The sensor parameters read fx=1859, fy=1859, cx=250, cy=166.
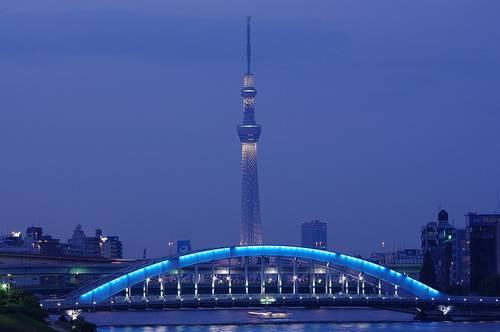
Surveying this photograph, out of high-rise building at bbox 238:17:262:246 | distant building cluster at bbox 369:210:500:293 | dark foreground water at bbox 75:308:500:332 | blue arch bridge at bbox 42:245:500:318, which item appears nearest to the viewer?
dark foreground water at bbox 75:308:500:332

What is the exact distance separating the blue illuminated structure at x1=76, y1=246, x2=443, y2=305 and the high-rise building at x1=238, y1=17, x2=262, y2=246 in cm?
5828

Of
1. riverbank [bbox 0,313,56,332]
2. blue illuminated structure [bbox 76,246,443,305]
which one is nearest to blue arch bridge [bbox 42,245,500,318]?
blue illuminated structure [bbox 76,246,443,305]

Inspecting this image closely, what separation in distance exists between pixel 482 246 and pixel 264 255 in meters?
24.5

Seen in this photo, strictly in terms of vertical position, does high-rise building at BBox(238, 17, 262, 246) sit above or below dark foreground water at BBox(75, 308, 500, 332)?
above

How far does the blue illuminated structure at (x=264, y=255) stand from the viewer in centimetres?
9312

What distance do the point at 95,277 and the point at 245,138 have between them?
53.3m

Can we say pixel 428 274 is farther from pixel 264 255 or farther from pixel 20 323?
pixel 20 323

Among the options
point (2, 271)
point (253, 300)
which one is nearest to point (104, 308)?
point (253, 300)

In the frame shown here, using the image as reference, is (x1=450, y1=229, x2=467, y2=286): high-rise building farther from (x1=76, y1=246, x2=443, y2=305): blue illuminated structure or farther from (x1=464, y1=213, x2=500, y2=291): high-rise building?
(x1=76, y1=246, x2=443, y2=305): blue illuminated structure

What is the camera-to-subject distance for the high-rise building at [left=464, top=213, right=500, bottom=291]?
115438 mm

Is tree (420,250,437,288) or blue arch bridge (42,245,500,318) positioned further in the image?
tree (420,250,437,288)

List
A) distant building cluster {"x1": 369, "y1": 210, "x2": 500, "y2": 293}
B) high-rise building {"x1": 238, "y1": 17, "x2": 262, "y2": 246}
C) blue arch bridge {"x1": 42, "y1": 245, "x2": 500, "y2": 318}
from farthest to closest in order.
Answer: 1. high-rise building {"x1": 238, "y1": 17, "x2": 262, "y2": 246}
2. distant building cluster {"x1": 369, "y1": 210, "x2": 500, "y2": 293}
3. blue arch bridge {"x1": 42, "y1": 245, "x2": 500, "y2": 318}

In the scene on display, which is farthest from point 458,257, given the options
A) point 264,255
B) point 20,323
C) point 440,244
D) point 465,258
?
point 20,323

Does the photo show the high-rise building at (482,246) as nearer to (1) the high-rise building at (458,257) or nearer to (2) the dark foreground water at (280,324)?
(1) the high-rise building at (458,257)
